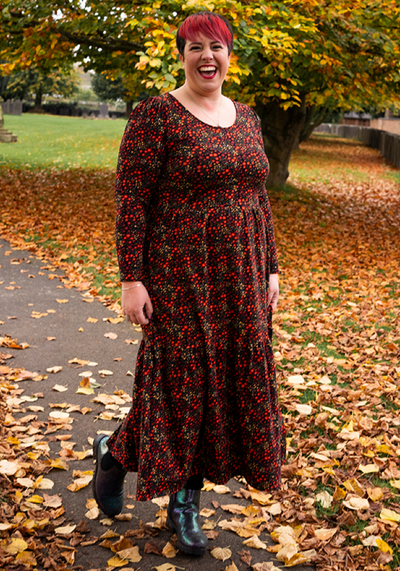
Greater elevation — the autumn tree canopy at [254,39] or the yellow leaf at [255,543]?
the autumn tree canopy at [254,39]

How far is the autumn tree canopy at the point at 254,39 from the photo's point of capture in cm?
765

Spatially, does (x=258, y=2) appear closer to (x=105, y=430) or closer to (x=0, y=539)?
(x=105, y=430)

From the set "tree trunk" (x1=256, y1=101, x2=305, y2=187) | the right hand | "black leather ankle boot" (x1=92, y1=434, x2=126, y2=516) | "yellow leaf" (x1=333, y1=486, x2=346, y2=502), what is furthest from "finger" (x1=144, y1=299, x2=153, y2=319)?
"tree trunk" (x1=256, y1=101, x2=305, y2=187)

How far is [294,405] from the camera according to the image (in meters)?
3.98

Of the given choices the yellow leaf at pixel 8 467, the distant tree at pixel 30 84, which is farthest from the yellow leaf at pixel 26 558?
the distant tree at pixel 30 84

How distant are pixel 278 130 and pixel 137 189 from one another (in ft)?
40.2

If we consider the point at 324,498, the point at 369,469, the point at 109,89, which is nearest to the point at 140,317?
the point at 324,498

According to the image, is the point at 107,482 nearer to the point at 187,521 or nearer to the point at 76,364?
the point at 187,521

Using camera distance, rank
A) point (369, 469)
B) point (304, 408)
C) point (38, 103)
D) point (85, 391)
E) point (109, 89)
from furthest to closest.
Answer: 1. point (38, 103)
2. point (109, 89)
3. point (85, 391)
4. point (304, 408)
5. point (369, 469)

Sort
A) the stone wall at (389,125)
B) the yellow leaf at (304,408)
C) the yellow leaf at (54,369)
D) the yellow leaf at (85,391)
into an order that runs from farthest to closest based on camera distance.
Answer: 1. the stone wall at (389,125)
2. the yellow leaf at (54,369)
3. the yellow leaf at (85,391)
4. the yellow leaf at (304,408)

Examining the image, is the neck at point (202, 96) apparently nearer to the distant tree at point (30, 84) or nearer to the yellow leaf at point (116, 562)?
the yellow leaf at point (116, 562)

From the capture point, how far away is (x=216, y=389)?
7.76 feet

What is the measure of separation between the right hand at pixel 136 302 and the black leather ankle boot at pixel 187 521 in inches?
34.8

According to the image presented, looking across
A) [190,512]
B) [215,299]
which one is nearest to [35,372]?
[190,512]
